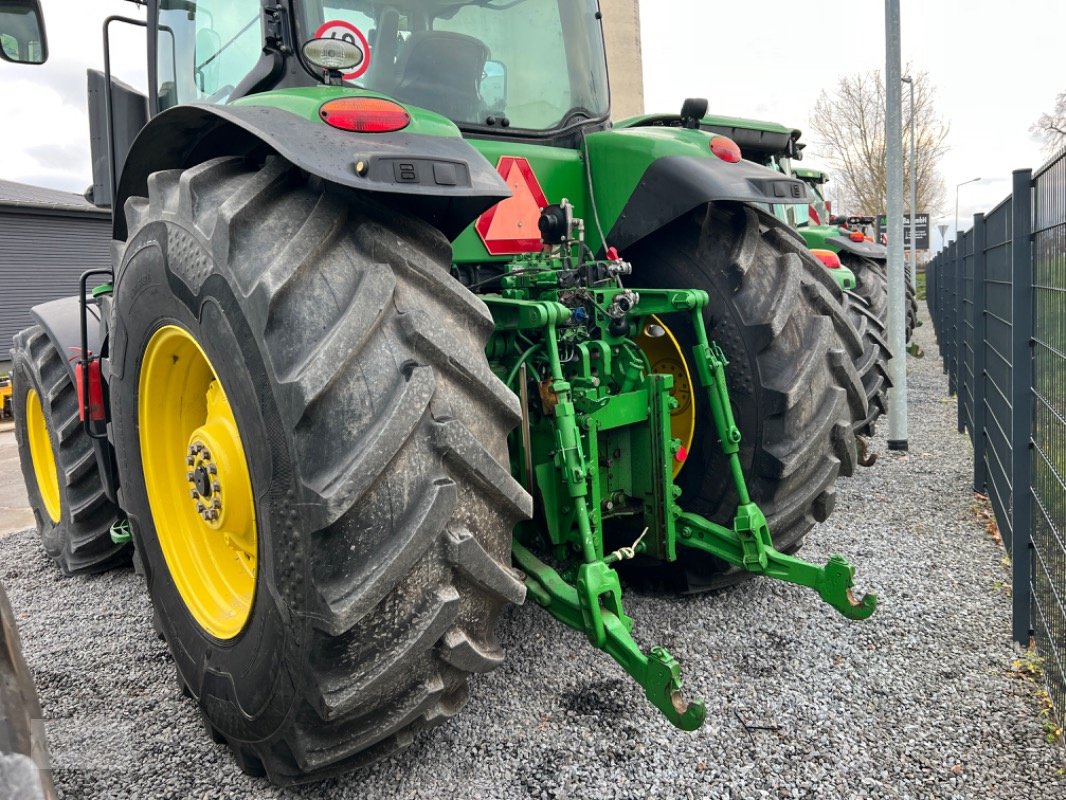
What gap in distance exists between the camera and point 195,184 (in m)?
1.99

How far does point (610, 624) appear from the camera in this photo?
2.09 meters

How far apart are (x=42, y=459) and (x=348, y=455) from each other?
142 inches

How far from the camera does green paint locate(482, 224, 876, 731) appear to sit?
2266 millimetres

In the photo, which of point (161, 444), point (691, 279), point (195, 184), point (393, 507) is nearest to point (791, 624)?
point (691, 279)

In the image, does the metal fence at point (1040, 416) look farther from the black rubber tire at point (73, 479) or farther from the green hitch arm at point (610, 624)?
the black rubber tire at point (73, 479)

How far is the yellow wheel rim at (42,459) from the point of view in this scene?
A: 171 inches

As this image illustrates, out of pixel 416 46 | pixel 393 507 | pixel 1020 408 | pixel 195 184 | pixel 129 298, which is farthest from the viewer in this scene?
pixel 1020 408

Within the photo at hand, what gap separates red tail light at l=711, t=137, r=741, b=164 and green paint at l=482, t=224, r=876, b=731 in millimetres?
562

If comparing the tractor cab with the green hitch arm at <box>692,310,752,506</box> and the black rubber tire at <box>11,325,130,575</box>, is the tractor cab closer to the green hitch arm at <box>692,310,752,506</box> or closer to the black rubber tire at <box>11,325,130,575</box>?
the green hitch arm at <box>692,310,752,506</box>

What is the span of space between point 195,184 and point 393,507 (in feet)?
3.14

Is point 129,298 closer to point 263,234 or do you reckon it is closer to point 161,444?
point 161,444

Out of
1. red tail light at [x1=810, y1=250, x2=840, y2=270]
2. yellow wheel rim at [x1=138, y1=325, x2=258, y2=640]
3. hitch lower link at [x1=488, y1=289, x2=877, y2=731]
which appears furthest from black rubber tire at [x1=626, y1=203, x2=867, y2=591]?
red tail light at [x1=810, y1=250, x2=840, y2=270]

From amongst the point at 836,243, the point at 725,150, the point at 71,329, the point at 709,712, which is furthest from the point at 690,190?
the point at 836,243

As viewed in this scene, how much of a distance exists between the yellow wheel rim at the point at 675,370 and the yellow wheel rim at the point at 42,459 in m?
3.27
